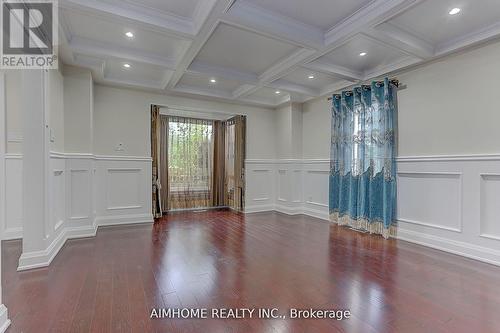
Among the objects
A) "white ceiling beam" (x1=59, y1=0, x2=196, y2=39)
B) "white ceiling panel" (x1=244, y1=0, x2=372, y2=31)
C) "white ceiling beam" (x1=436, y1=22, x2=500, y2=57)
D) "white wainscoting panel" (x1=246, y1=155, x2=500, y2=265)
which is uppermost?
"white ceiling panel" (x1=244, y1=0, x2=372, y2=31)

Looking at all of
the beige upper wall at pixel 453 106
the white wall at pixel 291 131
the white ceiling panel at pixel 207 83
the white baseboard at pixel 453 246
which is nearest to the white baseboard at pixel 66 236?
the white ceiling panel at pixel 207 83

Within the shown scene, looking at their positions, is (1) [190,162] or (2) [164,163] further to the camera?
(1) [190,162]

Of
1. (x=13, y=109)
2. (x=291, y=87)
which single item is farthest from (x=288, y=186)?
(x=13, y=109)

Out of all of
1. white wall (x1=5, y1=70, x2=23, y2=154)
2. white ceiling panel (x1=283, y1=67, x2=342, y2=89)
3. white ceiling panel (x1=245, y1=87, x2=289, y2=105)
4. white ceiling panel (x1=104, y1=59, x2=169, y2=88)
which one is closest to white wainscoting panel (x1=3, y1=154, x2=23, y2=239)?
white wall (x1=5, y1=70, x2=23, y2=154)

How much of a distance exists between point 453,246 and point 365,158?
61.5 inches

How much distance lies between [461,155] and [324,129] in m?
2.34

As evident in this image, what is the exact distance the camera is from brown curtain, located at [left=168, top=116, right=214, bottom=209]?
5.95m

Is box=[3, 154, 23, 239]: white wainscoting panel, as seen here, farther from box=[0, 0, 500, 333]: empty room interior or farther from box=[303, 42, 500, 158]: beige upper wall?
box=[303, 42, 500, 158]: beige upper wall

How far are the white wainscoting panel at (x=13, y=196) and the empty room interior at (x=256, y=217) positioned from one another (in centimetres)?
2

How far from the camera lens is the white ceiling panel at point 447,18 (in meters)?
2.34

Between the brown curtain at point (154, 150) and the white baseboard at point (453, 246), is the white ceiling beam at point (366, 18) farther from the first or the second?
the brown curtain at point (154, 150)

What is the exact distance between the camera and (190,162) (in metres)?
6.16

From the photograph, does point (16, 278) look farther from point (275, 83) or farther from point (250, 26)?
point (275, 83)

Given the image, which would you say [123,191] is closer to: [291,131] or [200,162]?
[200,162]
